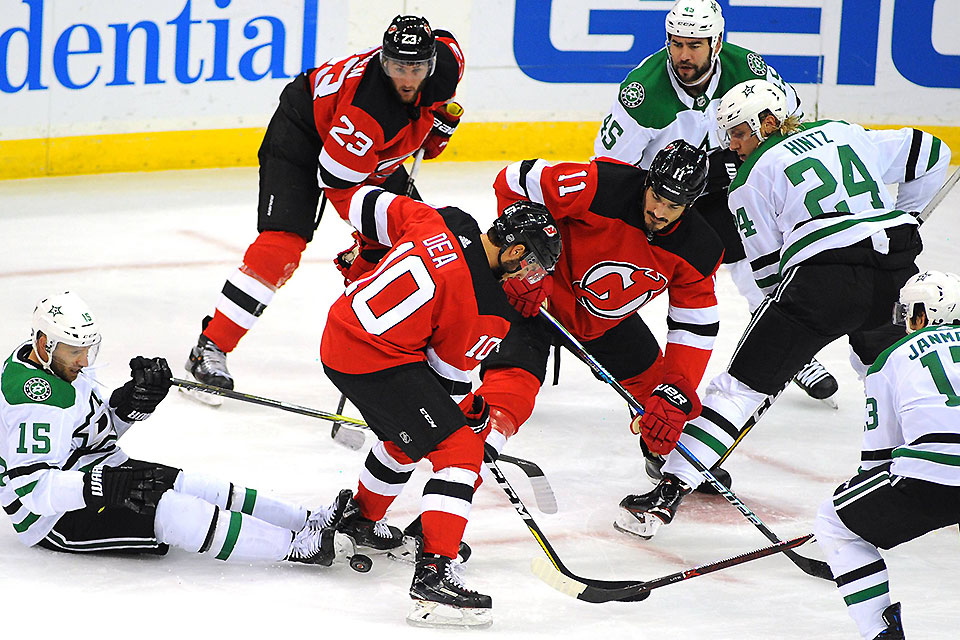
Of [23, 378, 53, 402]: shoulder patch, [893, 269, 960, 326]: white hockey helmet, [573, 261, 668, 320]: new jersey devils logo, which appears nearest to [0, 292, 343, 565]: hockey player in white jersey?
[23, 378, 53, 402]: shoulder patch

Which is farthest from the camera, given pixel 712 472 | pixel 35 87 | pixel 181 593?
pixel 35 87

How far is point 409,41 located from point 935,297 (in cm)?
185

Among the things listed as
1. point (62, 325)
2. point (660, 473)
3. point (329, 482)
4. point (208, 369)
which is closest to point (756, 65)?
point (660, 473)

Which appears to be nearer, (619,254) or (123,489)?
(123,489)

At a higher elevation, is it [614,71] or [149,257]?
[614,71]

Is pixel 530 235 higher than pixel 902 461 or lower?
higher

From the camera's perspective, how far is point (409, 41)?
397cm

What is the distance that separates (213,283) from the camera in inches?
216

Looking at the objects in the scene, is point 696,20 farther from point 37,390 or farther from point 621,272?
point 37,390

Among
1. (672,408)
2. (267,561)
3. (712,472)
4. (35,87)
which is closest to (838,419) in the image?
(712,472)

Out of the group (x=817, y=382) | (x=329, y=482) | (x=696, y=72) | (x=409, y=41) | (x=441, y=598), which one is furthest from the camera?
(x=817, y=382)

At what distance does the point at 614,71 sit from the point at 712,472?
158 inches

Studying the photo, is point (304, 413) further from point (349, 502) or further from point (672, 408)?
point (672, 408)

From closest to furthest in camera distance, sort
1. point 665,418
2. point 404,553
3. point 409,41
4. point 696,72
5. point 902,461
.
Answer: point 902,461 → point 404,553 → point 665,418 → point 409,41 → point 696,72
